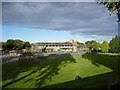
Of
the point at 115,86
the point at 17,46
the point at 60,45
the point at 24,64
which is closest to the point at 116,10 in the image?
the point at 115,86

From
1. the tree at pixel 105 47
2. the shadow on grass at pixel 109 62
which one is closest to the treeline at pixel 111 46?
the tree at pixel 105 47

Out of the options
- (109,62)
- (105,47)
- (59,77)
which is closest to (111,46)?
(105,47)

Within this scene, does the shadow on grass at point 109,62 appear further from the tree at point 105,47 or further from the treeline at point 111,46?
the tree at point 105,47

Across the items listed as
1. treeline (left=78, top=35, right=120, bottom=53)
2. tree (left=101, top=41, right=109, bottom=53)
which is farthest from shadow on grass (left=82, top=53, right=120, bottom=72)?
tree (left=101, top=41, right=109, bottom=53)

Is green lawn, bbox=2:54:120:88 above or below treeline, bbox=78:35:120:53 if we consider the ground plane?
below

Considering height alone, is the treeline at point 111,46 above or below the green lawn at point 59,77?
above

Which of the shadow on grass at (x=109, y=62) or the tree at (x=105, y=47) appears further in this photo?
the tree at (x=105, y=47)

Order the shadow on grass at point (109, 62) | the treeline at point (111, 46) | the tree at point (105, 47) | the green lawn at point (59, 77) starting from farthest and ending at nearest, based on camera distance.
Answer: the tree at point (105, 47)
the treeline at point (111, 46)
the shadow on grass at point (109, 62)
the green lawn at point (59, 77)

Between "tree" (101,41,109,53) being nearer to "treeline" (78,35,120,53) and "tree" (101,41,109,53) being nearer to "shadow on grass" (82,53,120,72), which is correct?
"treeline" (78,35,120,53)

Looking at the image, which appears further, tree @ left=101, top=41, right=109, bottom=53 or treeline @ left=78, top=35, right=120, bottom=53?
tree @ left=101, top=41, right=109, bottom=53

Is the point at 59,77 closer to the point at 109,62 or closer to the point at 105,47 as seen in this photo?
the point at 109,62

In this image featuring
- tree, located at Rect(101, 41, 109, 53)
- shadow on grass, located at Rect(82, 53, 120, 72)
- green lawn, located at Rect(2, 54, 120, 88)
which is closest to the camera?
green lawn, located at Rect(2, 54, 120, 88)

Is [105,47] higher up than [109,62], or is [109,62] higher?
[105,47]

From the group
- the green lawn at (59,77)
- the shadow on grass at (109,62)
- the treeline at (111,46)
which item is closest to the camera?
the green lawn at (59,77)
